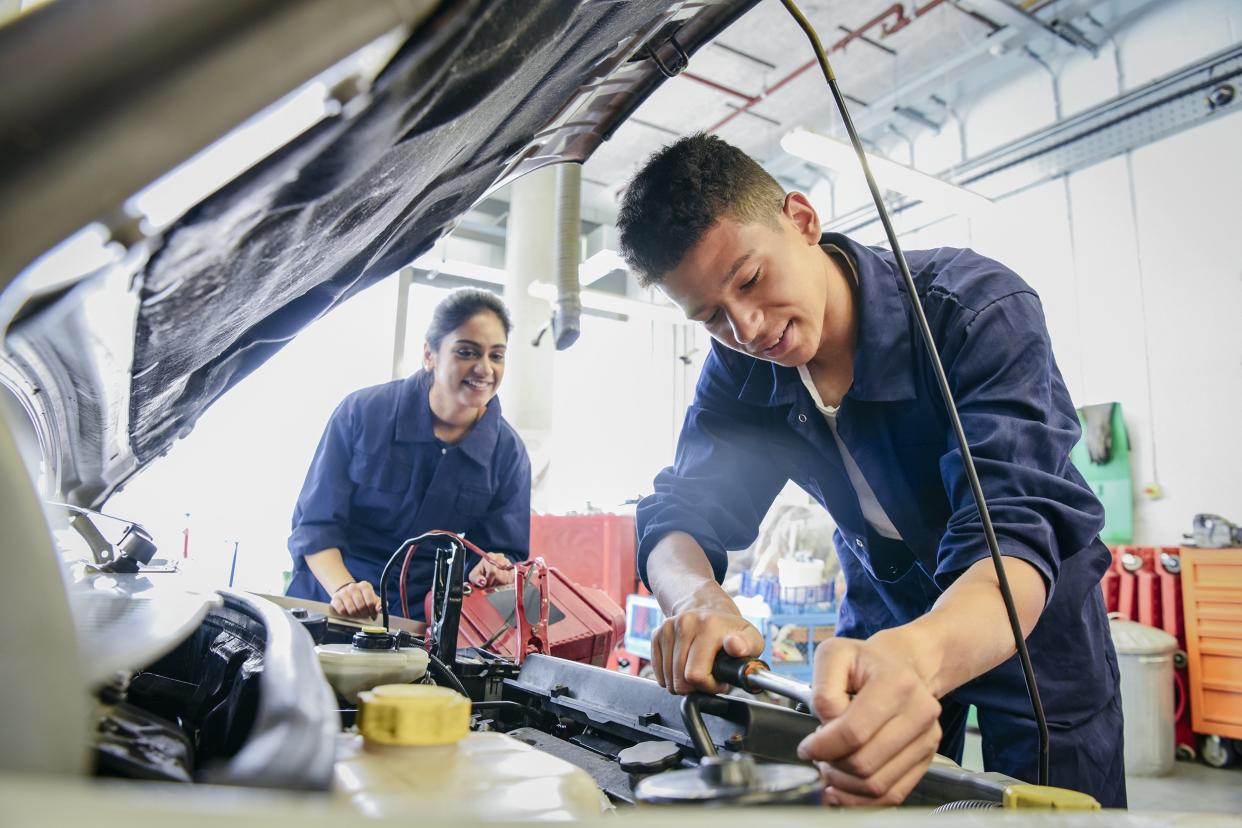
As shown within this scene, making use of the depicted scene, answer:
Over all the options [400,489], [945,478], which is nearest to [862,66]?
[400,489]

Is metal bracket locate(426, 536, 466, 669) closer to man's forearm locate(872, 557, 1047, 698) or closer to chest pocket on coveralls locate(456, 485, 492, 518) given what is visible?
man's forearm locate(872, 557, 1047, 698)

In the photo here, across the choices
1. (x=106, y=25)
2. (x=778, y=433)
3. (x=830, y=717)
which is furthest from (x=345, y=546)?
(x=106, y=25)

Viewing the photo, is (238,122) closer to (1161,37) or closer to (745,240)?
(745,240)

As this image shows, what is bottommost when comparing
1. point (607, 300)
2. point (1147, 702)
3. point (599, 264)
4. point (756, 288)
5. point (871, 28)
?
point (1147, 702)

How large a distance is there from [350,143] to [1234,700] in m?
4.61

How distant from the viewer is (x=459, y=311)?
2.19 metres

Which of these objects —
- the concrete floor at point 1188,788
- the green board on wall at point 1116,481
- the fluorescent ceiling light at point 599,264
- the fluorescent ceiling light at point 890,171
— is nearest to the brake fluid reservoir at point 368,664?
the concrete floor at point 1188,788

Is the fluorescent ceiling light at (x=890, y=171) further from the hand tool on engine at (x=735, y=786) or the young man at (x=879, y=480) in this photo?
the hand tool on engine at (x=735, y=786)

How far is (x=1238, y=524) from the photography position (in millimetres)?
3869

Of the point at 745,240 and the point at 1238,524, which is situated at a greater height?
the point at 745,240

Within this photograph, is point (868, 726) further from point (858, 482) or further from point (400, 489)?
point (400, 489)

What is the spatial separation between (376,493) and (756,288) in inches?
57.4

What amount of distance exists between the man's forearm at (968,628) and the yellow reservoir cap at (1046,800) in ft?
0.57

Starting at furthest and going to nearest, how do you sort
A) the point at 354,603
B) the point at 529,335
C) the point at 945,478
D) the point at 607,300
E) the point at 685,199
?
the point at 529,335 → the point at 607,300 → the point at 354,603 → the point at 685,199 → the point at 945,478
